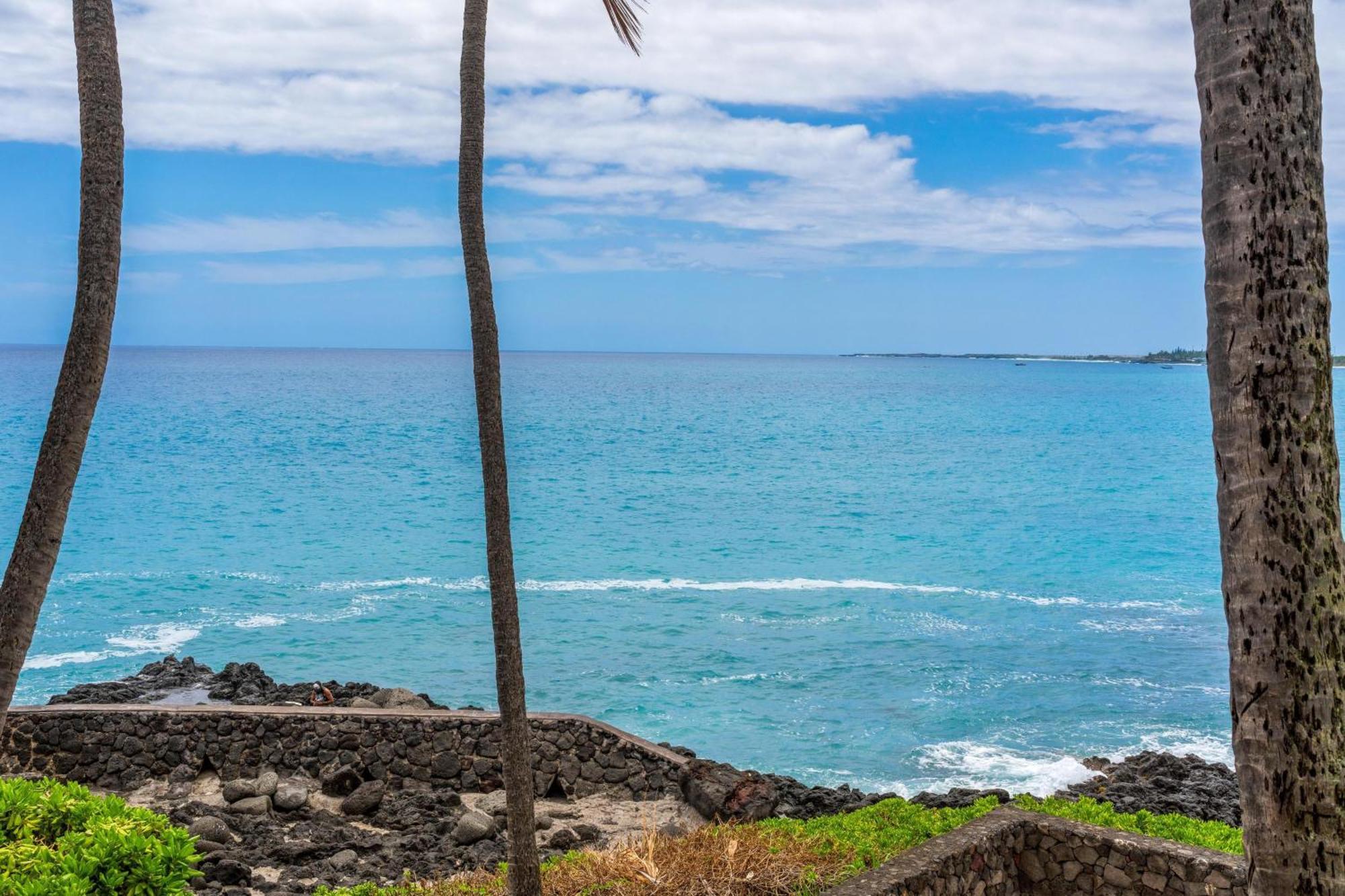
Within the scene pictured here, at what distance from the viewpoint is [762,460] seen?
222ft

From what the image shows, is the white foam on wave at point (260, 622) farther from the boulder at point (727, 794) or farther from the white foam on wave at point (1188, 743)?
the white foam on wave at point (1188, 743)

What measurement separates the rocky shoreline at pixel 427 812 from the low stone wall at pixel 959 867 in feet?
11.2

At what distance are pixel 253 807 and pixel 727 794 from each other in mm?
4730

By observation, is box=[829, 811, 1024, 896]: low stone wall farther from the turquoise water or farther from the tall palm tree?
the turquoise water

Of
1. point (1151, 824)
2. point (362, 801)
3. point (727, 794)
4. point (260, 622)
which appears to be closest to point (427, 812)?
point (362, 801)

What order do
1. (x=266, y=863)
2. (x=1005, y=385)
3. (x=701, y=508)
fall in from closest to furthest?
(x=266, y=863) → (x=701, y=508) → (x=1005, y=385)

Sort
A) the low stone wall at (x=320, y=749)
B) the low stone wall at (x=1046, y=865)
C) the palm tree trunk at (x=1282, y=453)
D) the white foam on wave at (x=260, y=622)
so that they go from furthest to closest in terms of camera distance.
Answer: the white foam on wave at (x=260, y=622)
the low stone wall at (x=320, y=749)
the low stone wall at (x=1046, y=865)
the palm tree trunk at (x=1282, y=453)

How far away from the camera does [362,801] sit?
11094mm

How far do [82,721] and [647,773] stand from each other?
21.0 ft

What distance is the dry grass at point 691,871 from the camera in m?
6.66

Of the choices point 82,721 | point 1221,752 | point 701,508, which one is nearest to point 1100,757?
point 1221,752

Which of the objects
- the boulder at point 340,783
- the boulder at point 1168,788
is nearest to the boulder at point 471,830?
the boulder at point 340,783

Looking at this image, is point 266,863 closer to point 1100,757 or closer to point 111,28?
point 111,28

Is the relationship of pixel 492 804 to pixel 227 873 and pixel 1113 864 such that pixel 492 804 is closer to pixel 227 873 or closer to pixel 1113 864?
pixel 227 873
